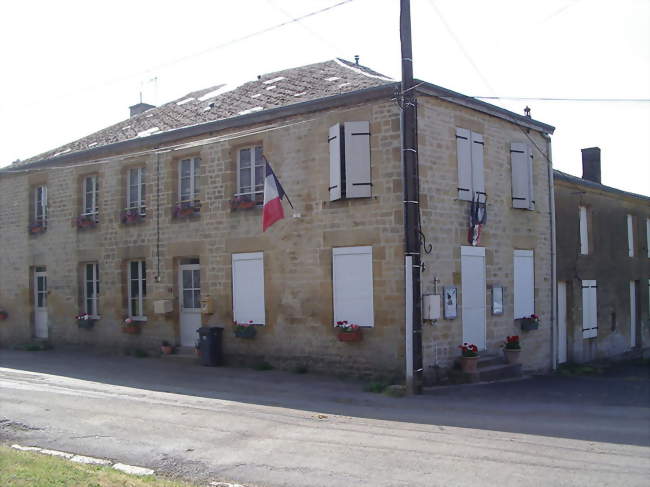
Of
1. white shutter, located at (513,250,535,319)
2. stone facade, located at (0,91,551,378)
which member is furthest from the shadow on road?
white shutter, located at (513,250,535,319)

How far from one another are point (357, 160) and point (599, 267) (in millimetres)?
10695

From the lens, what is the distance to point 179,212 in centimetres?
1573

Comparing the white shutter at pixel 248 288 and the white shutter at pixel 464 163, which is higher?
the white shutter at pixel 464 163

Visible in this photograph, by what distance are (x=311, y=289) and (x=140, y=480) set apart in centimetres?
746

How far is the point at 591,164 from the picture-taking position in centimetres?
2209

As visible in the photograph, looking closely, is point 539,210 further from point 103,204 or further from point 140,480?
point 140,480

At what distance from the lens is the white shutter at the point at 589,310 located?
18.6 meters

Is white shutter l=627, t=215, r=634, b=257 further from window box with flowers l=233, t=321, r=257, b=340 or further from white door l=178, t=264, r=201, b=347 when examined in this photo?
white door l=178, t=264, r=201, b=347

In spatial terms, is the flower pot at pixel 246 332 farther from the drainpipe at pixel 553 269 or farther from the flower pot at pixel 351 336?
the drainpipe at pixel 553 269

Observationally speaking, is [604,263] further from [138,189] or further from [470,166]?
[138,189]

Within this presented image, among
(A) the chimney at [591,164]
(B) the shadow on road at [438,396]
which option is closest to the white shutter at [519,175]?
(B) the shadow on road at [438,396]

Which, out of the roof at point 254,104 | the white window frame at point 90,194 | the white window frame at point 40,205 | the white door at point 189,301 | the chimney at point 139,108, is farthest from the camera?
the chimney at point 139,108

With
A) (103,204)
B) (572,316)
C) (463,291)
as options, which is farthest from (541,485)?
(103,204)

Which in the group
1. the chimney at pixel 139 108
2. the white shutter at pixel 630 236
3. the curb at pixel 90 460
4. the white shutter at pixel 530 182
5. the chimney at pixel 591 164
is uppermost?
the chimney at pixel 139 108
